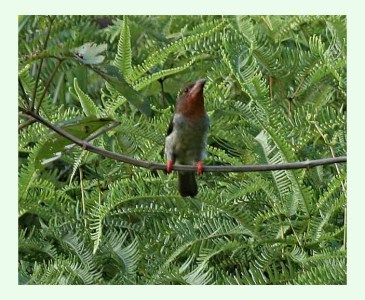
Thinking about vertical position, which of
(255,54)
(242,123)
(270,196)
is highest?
(255,54)

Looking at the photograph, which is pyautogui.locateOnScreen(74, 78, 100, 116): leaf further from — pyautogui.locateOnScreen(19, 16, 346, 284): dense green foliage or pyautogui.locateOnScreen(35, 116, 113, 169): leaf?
pyautogui.locateOnScreen(35, 116, 113, 169): leaf

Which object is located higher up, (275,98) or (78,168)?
(275,98)

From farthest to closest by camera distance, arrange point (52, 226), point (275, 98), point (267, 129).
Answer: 1. point (275, 98)
2. point (52, 226)
3. point (267, 129)

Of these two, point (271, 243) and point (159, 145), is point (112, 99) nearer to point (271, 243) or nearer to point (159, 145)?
Result: point (159, 145)

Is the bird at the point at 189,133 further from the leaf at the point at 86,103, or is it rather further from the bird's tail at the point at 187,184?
the leaf at the point at 86,103

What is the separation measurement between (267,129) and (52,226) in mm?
565

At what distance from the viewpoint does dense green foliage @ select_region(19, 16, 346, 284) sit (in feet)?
6.50

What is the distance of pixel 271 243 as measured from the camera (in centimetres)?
203

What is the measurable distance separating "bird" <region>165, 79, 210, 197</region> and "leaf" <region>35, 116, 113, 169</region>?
582mm

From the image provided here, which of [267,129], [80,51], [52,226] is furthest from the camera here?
[52,226]

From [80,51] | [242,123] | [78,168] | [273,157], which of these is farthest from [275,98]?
[80,51]

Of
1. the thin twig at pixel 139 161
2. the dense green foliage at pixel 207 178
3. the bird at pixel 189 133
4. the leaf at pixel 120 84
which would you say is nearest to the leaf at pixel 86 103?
the dense green foliage at pixel 207 178

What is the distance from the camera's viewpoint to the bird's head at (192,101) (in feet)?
6.45

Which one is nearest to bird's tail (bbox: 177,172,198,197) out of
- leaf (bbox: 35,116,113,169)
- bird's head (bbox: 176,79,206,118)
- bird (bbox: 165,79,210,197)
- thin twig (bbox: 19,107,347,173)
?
bird (bbox: 165,79,210,197)
